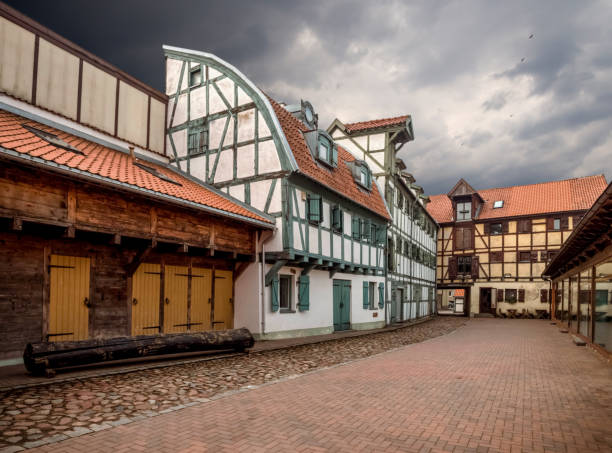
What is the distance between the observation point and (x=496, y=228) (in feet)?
124

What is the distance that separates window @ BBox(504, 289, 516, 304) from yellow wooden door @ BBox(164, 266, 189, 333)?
99.4ft

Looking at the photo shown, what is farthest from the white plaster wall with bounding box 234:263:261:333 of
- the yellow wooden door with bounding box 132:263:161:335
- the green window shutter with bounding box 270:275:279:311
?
the yellow wooden door with bounding box 132:263:161:335

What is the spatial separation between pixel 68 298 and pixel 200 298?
4.13m

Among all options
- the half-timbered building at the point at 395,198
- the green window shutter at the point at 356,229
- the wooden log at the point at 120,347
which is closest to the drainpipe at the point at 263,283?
the wooden log at the point at 120,347

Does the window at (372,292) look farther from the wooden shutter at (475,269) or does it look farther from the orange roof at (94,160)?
the wooden shutter at (475,269)

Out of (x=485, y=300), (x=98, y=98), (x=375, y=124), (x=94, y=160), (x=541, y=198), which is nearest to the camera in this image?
(x=94, y=160)

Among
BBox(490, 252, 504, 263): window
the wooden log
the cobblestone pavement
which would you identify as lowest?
the cobblestone pavement

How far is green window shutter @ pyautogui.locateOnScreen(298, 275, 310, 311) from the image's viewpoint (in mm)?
16281

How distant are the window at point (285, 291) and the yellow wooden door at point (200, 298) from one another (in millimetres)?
2891

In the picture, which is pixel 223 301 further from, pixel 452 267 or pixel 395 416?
pixel 452 267

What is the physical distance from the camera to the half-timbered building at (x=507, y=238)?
115 ft

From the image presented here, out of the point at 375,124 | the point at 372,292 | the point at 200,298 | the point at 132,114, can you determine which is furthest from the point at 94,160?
the point at 375,124

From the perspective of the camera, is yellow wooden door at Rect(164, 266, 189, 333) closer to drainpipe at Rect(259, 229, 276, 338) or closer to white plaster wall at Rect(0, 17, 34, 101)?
drainpipe at Rect(259, 229, 276, 338)

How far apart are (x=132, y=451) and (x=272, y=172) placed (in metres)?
11.1
